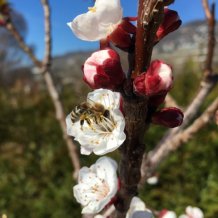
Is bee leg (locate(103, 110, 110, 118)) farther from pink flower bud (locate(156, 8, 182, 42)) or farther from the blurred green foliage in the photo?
the blurred green foliage

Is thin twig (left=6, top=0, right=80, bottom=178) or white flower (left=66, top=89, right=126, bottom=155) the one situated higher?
white flower (left=66, top=89, right=126, bottom=155)

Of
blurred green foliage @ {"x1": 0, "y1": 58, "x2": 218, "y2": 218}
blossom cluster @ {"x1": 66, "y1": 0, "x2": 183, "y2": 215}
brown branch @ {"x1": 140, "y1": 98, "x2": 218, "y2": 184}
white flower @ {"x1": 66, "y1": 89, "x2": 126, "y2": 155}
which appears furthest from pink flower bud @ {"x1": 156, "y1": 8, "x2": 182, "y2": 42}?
blurred green foliage @ {"x1": 0, "y1": 58, "x2": 218, "y2": 218}

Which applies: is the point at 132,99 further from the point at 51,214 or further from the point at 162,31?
the point at 51,214

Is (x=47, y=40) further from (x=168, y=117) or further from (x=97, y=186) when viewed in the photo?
(x=168, y=117)

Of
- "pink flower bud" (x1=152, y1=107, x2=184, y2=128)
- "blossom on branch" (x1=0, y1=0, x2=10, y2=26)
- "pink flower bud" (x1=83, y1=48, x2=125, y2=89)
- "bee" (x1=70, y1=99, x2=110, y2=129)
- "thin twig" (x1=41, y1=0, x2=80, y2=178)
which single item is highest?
"pink flower bud" (x1=83, y1=48, x2=125, y2=89)

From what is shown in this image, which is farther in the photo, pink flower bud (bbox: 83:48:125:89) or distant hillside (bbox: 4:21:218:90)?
distant hillside (bbox: 4:21:218:90)

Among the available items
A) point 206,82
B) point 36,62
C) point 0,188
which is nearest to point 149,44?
point 206,82

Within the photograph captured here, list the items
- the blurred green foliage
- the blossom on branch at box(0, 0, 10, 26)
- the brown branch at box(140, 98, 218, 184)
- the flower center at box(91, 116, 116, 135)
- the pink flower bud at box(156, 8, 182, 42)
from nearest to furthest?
the pink flower bud at box(156, 8, 182, 42), the flower center at box(91, 116, 116, 135), the brown branch at box(140, 98, 218, 184), the blossom on branch at box(0, 0, 10, 26), the blurred green foliage
